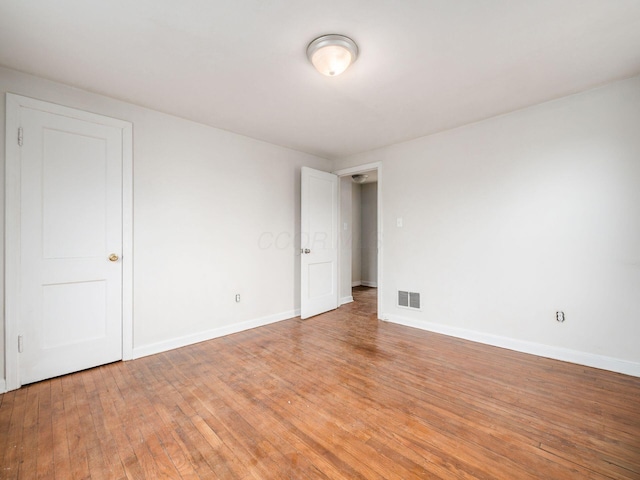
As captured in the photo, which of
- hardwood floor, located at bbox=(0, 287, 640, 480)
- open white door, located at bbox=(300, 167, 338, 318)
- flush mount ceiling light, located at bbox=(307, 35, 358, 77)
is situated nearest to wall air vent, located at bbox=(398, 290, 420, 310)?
hardwood floor, located at bbox=(0, 287, 640, 480)

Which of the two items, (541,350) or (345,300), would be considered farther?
(345,300)

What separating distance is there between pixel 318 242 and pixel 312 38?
282 centimetres

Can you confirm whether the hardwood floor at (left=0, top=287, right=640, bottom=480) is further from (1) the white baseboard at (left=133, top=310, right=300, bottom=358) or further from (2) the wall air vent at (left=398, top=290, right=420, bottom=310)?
(2) the wall air vent at (left=398, top=290, right=420, bottom=310)

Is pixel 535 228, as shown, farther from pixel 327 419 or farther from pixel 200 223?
pixel 200 223

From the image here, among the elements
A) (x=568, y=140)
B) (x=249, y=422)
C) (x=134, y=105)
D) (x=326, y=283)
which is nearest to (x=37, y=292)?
(x=134, y=105)

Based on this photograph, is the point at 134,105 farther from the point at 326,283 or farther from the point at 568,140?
the point at 568,140

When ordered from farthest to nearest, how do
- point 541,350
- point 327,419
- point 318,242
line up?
1. point 318,242
2. point 541,350
3. point 327,419

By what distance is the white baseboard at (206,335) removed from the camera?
2.84 metres

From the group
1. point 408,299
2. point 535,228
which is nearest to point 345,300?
point 408,299

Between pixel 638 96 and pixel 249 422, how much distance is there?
393cm

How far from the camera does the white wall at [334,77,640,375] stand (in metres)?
2.42

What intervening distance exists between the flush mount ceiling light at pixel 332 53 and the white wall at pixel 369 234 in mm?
5042

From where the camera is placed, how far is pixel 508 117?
2977 mm

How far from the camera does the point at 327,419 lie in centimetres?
182
